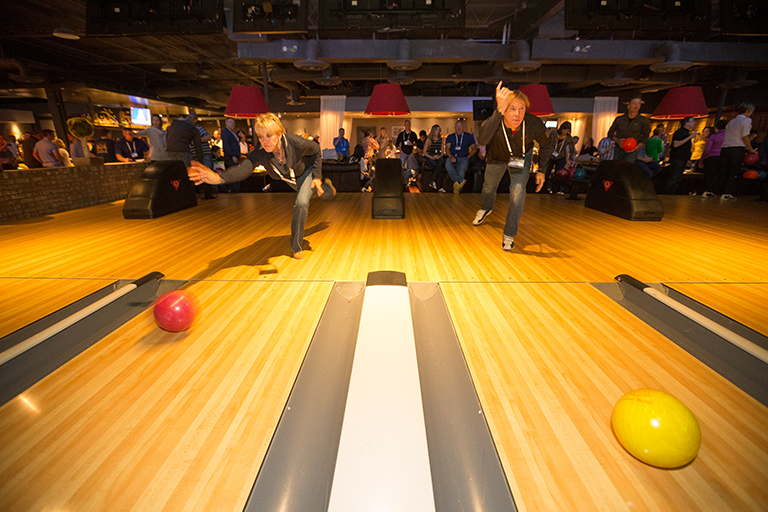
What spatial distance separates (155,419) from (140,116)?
15.0m

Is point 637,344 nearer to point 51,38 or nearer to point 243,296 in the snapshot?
point 243,296

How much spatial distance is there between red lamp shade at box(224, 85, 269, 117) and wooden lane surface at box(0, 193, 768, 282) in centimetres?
165

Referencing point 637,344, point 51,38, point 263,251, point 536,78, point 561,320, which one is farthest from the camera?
point 536,78

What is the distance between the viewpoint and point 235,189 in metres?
7.68

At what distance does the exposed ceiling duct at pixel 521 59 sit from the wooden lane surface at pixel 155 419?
8305 millimetres

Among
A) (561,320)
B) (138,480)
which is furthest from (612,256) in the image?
(138,480)

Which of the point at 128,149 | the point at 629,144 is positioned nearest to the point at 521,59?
the point at 629,144

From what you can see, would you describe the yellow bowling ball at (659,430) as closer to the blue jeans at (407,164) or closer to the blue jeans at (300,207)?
the blue jeans at (300,207)

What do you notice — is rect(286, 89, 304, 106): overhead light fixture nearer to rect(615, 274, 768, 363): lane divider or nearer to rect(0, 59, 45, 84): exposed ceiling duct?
rect(0, 59, 45, 84): exposed ceiling duct

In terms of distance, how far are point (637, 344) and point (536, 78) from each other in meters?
12.4

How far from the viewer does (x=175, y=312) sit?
6.36 ft

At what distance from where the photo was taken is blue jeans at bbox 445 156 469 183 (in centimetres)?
725

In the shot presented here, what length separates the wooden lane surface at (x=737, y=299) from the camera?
214 cm

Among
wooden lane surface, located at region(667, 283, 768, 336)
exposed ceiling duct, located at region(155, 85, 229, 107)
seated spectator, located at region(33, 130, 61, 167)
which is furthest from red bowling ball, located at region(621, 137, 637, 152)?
exposed ceiling duct, located at region(155, 85, 229, 107)
